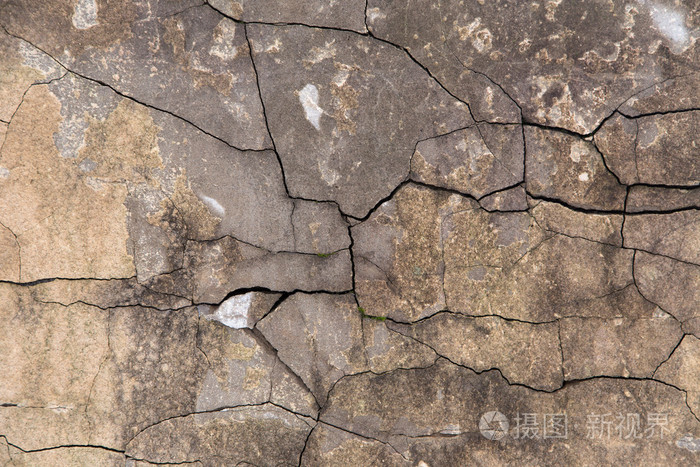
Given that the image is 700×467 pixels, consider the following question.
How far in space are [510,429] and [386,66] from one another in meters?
1.83

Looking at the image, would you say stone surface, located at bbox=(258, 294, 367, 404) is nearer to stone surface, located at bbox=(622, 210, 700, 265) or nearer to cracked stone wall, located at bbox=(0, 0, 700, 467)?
cracked stone wall, located at bbox=(0, 0, 700, 467)

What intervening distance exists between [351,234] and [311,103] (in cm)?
65

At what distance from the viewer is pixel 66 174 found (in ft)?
5.88

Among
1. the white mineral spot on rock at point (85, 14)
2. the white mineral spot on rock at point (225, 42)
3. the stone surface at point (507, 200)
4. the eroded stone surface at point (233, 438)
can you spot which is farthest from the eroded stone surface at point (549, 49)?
the eroded stone surface at point (233, 438)

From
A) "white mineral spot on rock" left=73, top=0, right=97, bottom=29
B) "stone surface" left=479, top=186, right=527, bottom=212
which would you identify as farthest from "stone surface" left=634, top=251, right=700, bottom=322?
"white mineral spot on rock" left=73, top=0, right=97, bottom=29

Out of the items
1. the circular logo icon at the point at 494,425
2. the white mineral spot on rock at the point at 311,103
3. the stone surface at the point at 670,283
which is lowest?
the circular logo icon at the point at 494,425

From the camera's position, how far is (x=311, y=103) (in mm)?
1825

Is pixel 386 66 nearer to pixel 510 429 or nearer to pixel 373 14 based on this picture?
pixel 373 14

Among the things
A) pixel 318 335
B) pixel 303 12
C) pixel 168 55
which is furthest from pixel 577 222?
pixel 168 55

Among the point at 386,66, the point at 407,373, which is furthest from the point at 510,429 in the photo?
the point at 386,66

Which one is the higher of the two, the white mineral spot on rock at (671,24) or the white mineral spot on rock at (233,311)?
the white mineral spot on rock at (671,24)

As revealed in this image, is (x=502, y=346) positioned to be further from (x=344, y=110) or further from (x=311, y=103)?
(x=311, y=103)

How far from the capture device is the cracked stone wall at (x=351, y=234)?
5.86 feet

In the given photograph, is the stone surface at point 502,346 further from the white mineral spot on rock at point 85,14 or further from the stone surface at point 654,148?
the white mineral spot on rock at point 85,14
